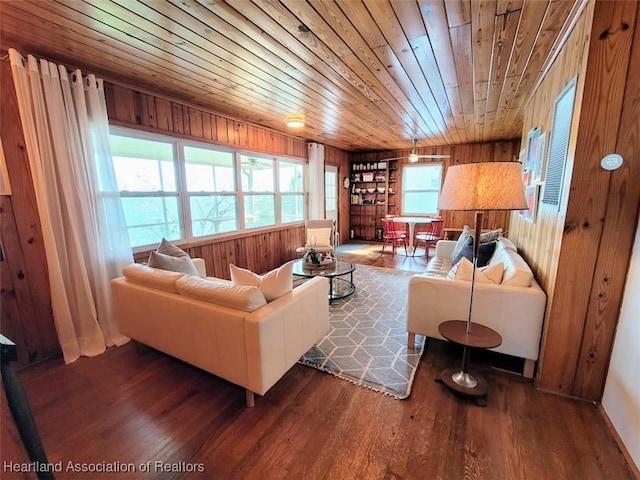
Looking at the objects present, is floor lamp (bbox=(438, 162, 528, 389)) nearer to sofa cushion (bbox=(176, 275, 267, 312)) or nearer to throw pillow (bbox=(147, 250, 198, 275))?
sofa cushion (bbox=(176, 275, 267, 312))

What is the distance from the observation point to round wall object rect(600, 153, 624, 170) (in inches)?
59.4

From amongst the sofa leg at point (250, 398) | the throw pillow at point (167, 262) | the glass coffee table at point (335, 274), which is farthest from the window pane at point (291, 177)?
the sofa leg at point (250, 398)

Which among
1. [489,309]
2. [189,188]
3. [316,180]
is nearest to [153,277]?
[189,188]

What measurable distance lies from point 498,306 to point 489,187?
35.1 inches

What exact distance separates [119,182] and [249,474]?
2.74m

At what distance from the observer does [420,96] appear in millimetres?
3000

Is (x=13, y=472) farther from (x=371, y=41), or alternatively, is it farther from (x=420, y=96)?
(x=420, y=96)

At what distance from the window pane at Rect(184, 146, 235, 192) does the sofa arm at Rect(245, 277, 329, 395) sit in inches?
90.0

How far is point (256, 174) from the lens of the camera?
4445 mm

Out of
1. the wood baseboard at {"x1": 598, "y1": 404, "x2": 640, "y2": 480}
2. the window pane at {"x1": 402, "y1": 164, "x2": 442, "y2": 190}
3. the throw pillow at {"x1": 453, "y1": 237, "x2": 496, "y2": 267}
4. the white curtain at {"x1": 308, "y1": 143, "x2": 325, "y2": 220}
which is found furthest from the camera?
the window pane at {"x1": 402, "y1": 164, "x2": 442, "y2": 190}

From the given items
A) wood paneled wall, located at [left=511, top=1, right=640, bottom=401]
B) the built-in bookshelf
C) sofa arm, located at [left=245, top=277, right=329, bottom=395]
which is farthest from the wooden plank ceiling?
the built-in bookshelf

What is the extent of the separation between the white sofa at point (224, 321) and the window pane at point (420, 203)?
5.41m

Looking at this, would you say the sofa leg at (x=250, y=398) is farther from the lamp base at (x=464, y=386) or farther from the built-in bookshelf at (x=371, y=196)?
the built-in bookshelf at (x=371, y=196)

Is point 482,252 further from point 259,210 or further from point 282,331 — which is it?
point 259,210
